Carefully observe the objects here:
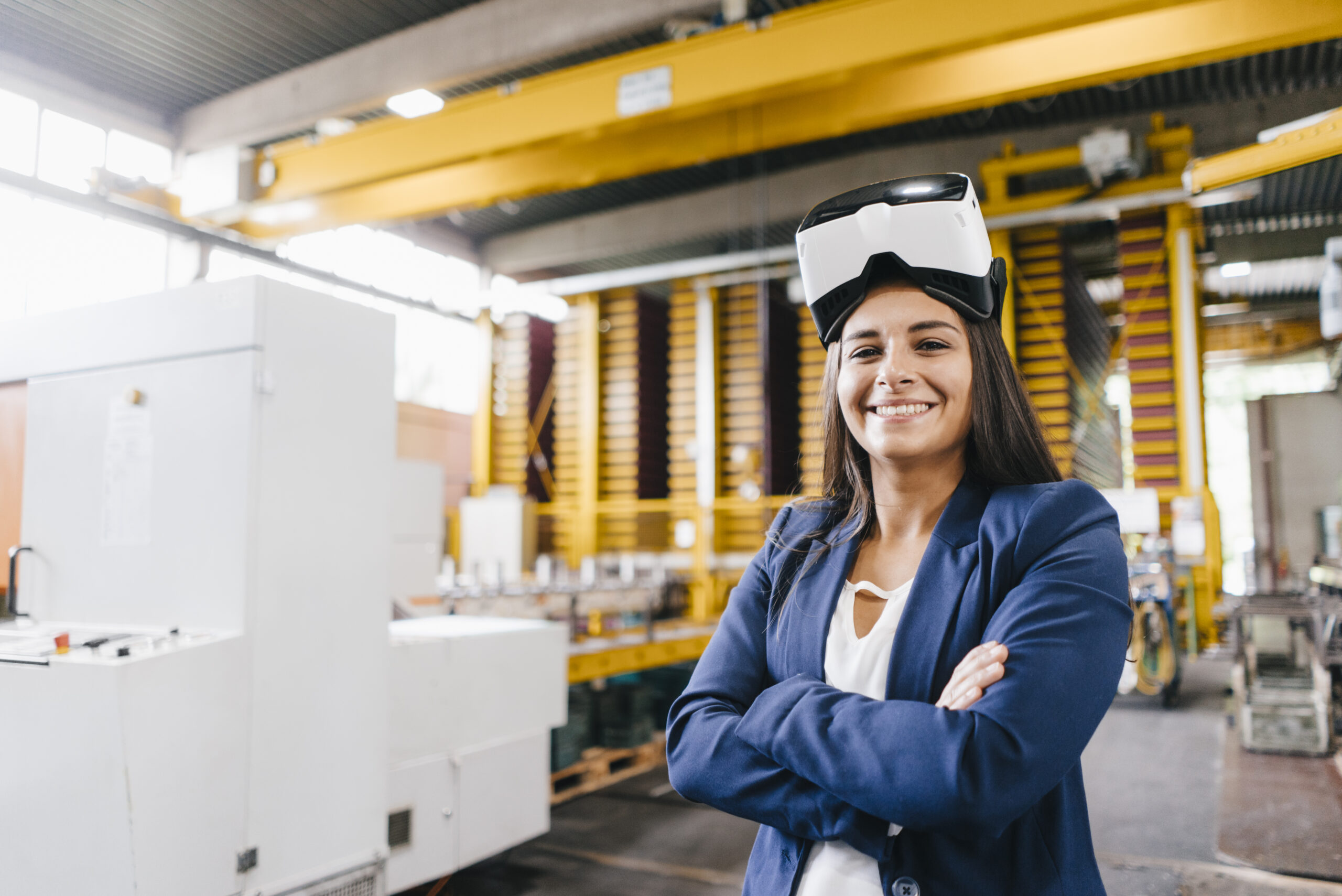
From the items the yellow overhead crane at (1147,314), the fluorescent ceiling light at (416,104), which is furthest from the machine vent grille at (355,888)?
the yellow overhead crane at (1147,314)

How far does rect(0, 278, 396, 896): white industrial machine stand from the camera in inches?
86.1

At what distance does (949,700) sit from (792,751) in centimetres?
21

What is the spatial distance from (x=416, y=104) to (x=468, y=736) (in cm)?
724

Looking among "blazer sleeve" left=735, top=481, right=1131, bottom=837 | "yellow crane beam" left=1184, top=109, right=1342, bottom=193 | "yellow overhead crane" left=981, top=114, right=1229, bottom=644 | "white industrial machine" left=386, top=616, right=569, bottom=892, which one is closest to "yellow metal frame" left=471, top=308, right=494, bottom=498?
"yellow overhead crane" left=981, top=114, right=1229, bottom=644

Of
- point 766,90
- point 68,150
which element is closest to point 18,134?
point 68,150

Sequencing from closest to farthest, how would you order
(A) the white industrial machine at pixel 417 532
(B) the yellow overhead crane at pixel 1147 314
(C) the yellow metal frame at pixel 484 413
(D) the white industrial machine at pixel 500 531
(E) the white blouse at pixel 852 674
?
(E) the white blouse at pixel 852 674 < (A) the white industrial machine at pixel 417 532 < (B) the yellow overhead crane at pixel 1147 314 < (D) the white industrial machine at pixel 500 531 < (C) the yellow metal frame at pixel 484 413

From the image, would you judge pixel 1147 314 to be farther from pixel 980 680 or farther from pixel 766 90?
pixel 980 680

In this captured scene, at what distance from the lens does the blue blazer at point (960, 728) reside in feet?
3.41

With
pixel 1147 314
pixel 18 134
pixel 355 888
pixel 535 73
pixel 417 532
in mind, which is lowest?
pixel 355 888

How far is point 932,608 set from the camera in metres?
1.17

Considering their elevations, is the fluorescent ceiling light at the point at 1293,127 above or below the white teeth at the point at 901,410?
above

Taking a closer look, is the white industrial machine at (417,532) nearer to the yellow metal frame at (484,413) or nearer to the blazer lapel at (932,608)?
the blazer lapel at (932,608)

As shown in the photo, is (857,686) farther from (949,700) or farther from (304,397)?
(304,397)

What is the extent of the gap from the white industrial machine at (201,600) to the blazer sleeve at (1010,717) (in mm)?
1819
